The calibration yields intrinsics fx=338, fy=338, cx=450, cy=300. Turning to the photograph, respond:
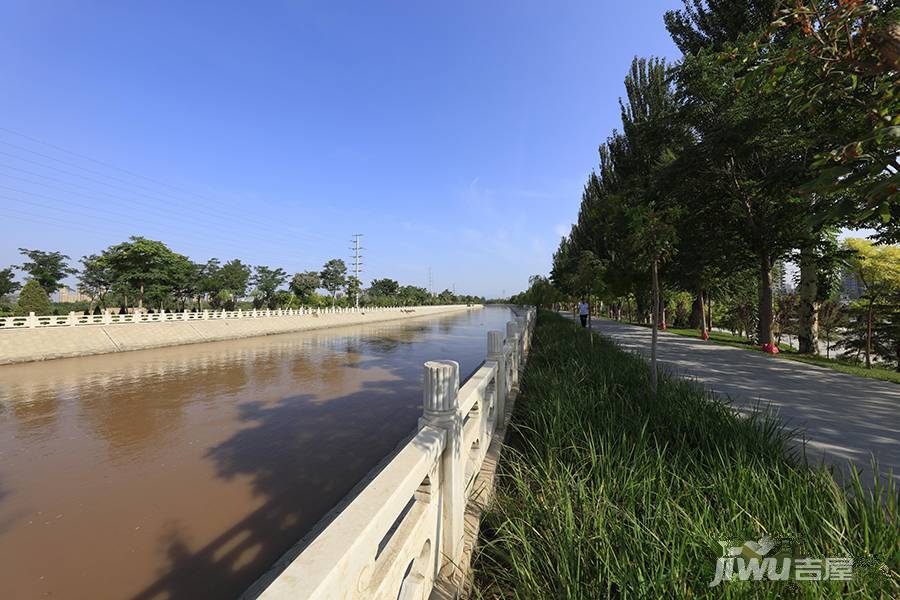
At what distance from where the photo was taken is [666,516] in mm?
2176

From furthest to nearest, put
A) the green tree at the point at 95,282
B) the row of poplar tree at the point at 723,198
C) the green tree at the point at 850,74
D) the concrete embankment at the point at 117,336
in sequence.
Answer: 1. the green tree at the point at 95,282
2. the concrete embankment at the point at 117,336
3. the row of poplar tree at the point at 723,198
4. the green tree at the point at 850,74

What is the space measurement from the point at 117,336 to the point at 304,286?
4013cm

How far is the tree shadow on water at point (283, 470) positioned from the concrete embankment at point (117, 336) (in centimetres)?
1356

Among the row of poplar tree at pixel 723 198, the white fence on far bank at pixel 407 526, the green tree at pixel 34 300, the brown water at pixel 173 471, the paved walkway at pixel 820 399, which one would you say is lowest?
the brown water at pixel 173 471

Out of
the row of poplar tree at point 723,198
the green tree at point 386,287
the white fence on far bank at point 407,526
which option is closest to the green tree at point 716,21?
the row of poplar tree at point 723,198

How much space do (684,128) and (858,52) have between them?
45.2ft

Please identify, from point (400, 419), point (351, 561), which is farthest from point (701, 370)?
point (351, 561)

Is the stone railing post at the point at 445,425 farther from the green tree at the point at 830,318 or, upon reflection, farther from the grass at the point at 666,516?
the green tree at the point at 830,318

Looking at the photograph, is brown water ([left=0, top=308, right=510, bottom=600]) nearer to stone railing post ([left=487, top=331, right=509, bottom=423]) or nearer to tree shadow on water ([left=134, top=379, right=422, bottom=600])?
tree shadow on water ([left=134, top=379, right=422, bottom=600])

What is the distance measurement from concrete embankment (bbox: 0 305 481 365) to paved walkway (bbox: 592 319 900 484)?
2273 cm

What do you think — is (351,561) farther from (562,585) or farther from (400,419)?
(400,419)

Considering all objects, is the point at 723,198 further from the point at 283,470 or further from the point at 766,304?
the point at 283,470

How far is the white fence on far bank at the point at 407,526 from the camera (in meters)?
1.01

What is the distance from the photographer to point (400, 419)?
677cm
